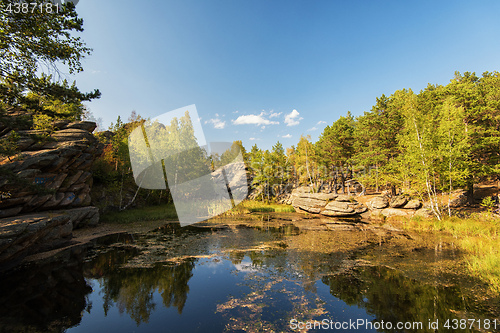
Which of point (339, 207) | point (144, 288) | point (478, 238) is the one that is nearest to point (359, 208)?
point (339, 207)

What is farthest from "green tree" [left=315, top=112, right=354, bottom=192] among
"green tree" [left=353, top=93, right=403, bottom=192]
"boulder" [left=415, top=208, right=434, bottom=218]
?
"boulder" [left=415, top=208, right=434, bottom=218]

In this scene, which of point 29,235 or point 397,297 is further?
point 29,235

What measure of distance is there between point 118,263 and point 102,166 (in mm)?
21984

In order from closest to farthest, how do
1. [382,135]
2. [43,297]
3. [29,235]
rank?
[43,297], [29,235], [382,135]

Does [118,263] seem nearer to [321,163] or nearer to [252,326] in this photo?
[252,326]

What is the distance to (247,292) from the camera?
281 inches

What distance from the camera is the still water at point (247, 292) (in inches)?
213

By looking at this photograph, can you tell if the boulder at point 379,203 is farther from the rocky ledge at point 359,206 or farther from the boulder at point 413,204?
the boulder at point 413,204

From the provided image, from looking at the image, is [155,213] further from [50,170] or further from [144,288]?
[144,288]

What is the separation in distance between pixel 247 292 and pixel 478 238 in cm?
1599

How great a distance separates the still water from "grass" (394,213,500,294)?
2.02ft

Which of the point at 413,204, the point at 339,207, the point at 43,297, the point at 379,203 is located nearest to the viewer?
the point at 43,297

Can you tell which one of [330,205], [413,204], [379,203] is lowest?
[330,205]

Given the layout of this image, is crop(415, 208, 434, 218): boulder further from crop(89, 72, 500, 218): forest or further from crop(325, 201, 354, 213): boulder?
crop(325, 201, 354, 213): boulder
